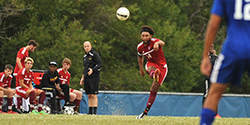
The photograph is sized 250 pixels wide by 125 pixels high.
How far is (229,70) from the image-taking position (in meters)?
4.61

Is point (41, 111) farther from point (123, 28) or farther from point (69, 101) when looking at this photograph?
point (123, 28)

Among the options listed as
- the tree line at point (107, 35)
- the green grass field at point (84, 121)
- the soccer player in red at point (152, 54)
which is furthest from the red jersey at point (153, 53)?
the tree line at point (107, 35)

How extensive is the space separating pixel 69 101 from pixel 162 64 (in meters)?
4.83

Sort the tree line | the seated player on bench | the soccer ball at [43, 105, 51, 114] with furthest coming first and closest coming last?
1. the tree line
2. the soccer ball at [43, 105, 51, 114]
3. the seated player on bench

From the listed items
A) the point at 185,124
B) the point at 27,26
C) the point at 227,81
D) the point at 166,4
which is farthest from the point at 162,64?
the point at 166,4

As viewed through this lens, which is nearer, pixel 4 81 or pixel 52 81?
pixel 52 81

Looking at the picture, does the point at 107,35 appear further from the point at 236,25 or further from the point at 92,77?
the point at 236,25

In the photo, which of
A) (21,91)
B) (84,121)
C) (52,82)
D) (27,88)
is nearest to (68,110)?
(52,82)

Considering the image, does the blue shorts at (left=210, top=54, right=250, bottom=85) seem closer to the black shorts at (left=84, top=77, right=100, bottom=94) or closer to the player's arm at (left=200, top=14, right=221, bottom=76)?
the player's arm at (left=200, top=14, right=221, bottom=76)

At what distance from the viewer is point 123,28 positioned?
113 ft

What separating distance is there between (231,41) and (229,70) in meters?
0.28

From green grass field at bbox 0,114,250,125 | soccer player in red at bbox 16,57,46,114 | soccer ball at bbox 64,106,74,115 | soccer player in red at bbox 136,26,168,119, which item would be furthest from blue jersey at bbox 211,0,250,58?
soccer ball at bbox 64,106,74,115

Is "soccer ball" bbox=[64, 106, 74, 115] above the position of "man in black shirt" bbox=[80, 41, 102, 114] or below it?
below

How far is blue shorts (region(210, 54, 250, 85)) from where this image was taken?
4535mm
